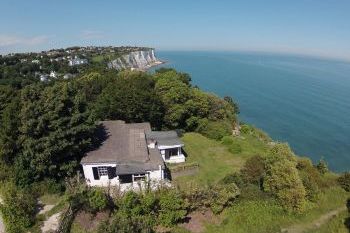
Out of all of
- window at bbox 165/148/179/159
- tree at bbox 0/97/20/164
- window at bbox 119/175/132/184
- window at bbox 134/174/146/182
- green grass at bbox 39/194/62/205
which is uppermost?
tree at bbox 0/97/20/164

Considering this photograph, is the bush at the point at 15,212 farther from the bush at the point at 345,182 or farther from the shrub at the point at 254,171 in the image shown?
the bush at the point at 345,182

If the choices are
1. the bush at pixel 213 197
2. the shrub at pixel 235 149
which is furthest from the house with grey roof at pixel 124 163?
the shrub at pixel 235 149

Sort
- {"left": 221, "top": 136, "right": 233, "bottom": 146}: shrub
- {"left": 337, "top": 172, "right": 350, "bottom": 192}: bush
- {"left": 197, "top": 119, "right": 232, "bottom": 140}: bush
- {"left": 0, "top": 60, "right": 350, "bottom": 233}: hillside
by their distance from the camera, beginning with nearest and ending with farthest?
{"left": 0, "top": 60, "right": 350, "bottom": 233}: hillside → {"left": 337, "top": 172, "right": 350, "bottom": 192}: bush → {"left": 221, "top": 136, "right": 233, "bottom": 146}: shrub → {"left": 197, "top": 119, "right": 232, "bottom": 140}: bush

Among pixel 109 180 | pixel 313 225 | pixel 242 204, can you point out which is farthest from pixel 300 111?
pixel 109 180

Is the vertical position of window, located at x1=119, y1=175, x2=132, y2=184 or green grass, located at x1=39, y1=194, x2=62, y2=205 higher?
window, located at x1=119, y1=175, x2=132, y2=184

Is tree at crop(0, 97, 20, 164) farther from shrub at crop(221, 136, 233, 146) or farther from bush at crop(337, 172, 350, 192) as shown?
bush at crop(337, 172, 350, 192)

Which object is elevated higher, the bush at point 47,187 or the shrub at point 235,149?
the bush at point 47,187

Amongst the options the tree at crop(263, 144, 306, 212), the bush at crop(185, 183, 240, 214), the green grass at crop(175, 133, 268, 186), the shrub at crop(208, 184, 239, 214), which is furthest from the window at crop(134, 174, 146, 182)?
the tree at crop(263, 144, 306, 212)
